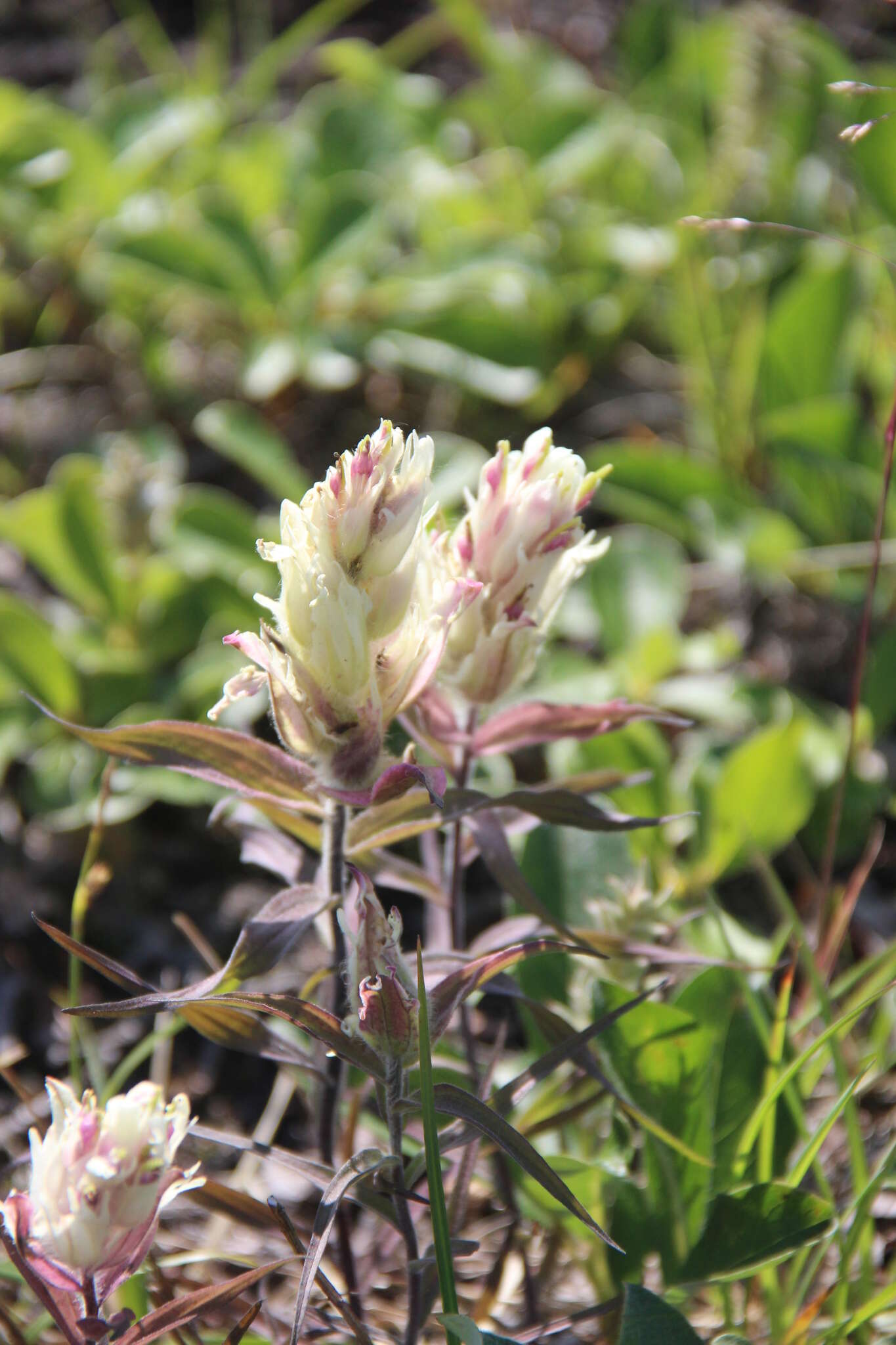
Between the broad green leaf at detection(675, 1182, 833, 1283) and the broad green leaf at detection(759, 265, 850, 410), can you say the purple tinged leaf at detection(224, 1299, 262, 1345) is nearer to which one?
the broad green leaf at detection(675, 1182, 833, 1283)

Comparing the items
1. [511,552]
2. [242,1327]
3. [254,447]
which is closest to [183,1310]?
[242,1327]

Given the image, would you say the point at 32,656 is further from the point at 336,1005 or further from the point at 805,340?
the point at 805,340

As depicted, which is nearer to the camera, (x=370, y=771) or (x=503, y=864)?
(x=370, y=771)

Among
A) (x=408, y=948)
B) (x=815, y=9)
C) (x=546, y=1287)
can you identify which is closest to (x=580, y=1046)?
(x=546, y=1287)

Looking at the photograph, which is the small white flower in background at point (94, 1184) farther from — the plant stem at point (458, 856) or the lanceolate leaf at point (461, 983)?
the plant stem at point (458, 856)

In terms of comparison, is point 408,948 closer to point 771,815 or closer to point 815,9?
point 771,815

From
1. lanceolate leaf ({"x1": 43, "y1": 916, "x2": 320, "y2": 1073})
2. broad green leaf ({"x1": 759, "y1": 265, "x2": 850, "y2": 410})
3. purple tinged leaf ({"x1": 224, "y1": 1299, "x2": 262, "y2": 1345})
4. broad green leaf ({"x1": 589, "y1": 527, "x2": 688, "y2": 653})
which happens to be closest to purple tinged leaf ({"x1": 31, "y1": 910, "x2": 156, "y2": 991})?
lanceolate leaf ({"x1": 43, "y1": 916, "x2": 320, "y2": 1073})
